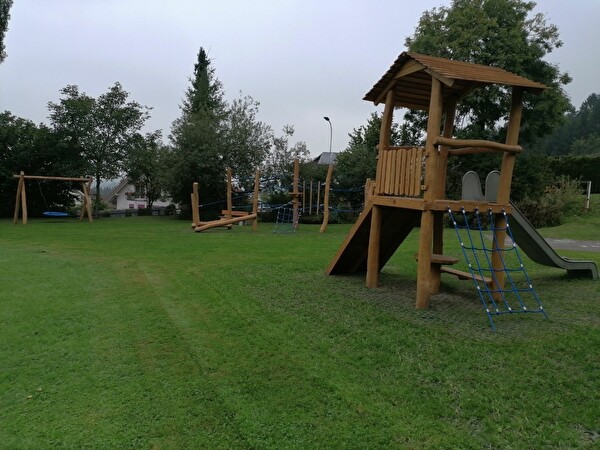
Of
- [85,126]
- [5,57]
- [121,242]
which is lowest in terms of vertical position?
[121,242]

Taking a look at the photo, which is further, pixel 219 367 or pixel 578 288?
pixel 578 288

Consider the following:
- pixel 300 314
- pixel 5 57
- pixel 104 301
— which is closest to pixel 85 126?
pixel 5 57

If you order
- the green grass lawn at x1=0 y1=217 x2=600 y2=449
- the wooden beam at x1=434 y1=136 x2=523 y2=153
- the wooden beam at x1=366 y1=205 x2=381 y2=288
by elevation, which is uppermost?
the wooden beam at x1=434 y1=136 x2=523 y2=153

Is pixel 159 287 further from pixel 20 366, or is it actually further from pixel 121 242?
pixel 121 242

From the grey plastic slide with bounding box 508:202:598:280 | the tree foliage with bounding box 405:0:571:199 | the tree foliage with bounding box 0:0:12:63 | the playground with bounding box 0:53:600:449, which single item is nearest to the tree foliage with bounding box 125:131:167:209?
the tree foliage with bounding box 0:0:12:63

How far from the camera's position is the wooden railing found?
640cm

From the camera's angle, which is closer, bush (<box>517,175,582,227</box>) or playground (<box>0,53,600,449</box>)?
playground (<box>0,53,600,449</box>)

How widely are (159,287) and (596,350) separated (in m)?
6.22

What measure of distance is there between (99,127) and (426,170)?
85.2 ft

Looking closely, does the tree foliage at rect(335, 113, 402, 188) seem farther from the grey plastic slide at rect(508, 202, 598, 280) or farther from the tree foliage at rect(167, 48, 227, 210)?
the grey plastic slide at rect(508, 202, 598, 280)

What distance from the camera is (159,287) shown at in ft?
25.4

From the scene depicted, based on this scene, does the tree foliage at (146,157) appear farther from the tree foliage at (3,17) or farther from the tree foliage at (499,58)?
the tree foliage at (499,58)

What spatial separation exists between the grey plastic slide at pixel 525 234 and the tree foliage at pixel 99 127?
25.4 meters

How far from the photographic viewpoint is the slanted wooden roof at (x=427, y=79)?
6105 millimetres
